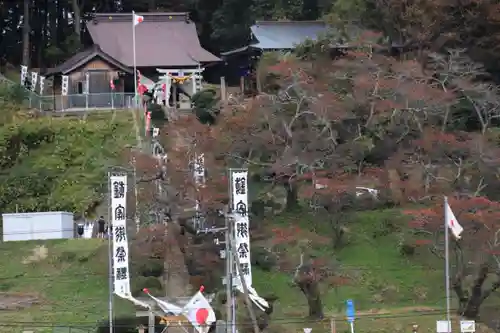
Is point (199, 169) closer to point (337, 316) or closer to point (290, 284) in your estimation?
point (290, 284)

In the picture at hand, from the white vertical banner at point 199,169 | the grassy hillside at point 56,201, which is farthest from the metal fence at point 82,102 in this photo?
the white vertical banner at point 199,169

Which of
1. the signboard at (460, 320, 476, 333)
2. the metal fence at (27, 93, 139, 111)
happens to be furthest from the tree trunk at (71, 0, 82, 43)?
the signboard at (460, 320, 476, 333)

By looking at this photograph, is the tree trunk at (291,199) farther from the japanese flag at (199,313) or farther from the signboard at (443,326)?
the japanese flag at (199,313)

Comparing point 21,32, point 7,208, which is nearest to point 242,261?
point 7,208

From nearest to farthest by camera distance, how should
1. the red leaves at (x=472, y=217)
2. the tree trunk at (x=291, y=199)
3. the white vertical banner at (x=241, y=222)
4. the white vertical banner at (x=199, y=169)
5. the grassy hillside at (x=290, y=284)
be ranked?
the white vertical banner at (x=241, y=222), the red leaves at (x=472, y=217), the grassy hillside at (x=290, y=284), the white vertical banner at (x=199, y=169), the tree trunk at (x=291, y=199)

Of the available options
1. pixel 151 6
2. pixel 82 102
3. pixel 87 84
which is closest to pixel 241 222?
pixel 82 102
